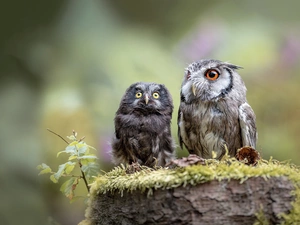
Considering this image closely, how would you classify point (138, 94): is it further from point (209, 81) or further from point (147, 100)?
point (209, 81)

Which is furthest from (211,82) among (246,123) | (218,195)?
(218,195)

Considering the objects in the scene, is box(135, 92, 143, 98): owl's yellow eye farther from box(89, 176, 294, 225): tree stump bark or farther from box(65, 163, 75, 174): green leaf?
box(89, 176, 294, 225): tree stump bark

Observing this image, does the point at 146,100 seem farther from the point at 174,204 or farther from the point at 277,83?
the point at 277,83

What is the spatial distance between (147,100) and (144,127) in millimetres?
133

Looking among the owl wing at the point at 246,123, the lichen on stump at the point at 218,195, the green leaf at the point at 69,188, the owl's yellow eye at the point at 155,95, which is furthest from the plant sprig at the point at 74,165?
the owl wing at the point at 246,123

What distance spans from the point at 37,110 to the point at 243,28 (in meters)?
1.89

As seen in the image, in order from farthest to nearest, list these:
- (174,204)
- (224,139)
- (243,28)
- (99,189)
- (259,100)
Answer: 1. (243,28)
2. (259,100)
3. (224,139)
4. (99,189)
5. (174,204)

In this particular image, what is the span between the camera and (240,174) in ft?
4.69

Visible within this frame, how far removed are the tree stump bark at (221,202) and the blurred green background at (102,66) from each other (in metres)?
1.49

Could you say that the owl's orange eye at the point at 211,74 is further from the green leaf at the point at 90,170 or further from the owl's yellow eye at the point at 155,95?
the green leaf at the point at 90,170

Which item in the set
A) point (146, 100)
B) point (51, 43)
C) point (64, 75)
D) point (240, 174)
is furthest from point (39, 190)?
point (240, 174)

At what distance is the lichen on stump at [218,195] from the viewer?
1398mm

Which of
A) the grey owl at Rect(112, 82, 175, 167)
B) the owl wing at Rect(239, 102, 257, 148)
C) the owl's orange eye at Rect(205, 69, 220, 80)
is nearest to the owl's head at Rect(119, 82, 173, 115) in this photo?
the grey owl at Rect(112, 82, 175, 167)

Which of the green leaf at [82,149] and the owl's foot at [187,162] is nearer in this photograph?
the owl's foot at [187,162]
